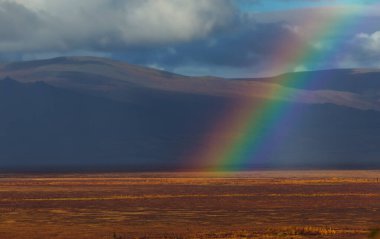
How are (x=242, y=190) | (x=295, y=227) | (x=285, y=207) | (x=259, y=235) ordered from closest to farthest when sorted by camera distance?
(x=259, y=235) → (x=295, y=227) → (x=285, y=207) → (x=242, y=190)

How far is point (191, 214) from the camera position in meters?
53.1

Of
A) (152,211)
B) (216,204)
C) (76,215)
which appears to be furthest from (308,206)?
(76,215)

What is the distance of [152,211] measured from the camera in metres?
55.7

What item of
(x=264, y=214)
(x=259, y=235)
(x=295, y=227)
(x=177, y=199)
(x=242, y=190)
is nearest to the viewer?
(x=259, y=235)

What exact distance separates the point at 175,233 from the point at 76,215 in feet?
41.2

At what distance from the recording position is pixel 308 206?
58.8 meters

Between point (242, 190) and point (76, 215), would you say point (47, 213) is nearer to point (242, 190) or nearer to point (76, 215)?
point (76, 215)

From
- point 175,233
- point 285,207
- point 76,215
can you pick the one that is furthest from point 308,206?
point 175,233

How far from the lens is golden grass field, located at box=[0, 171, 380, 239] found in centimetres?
4241

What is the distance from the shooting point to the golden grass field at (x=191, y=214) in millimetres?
42406

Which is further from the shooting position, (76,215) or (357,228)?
(76,215)

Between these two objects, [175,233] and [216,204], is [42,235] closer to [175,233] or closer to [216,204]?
[175,233]

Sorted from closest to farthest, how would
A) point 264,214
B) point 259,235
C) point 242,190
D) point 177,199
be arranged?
point 259,235 < point 264,214 < point 177,199 < point 242,190

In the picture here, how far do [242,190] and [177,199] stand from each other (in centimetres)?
1327
